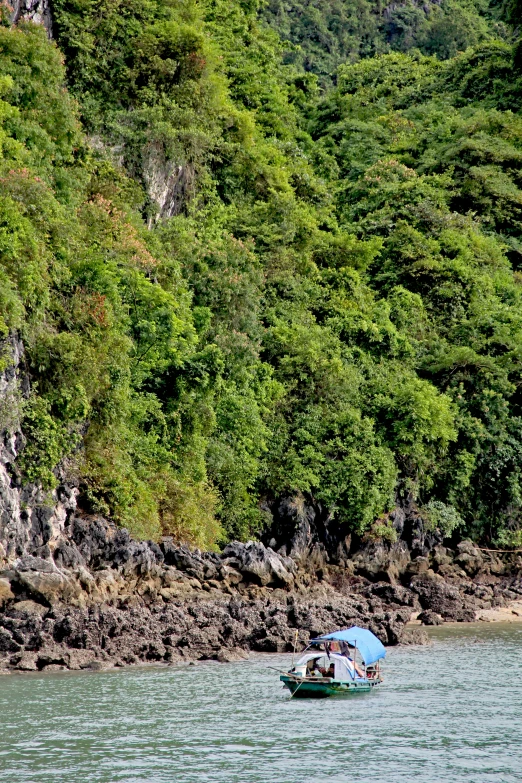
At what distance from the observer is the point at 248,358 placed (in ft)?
121

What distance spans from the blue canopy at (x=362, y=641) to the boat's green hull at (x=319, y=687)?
0.53 metres

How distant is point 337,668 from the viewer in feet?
73.7

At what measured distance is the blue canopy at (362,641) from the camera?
22516 millimetres

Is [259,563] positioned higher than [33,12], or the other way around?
[33,12]

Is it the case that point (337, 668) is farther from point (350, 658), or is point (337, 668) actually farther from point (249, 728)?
point (249, 728)

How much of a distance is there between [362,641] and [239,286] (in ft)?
58.9

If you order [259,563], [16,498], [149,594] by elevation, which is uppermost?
[16,498]

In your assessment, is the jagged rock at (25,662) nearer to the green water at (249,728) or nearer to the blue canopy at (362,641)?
the green water at (249,728)

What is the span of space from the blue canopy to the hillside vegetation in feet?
29.4

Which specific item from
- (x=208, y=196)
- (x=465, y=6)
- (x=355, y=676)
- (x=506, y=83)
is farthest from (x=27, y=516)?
(x=465, y=6)

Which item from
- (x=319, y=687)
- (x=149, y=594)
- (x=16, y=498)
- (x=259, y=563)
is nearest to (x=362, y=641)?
(x=319, y=687)

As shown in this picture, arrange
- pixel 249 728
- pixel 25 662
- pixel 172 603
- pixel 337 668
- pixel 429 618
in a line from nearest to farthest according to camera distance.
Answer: pixel 249 728
pixel 25 662
pixel 337 668
pixel 172 603
pixel 429 618

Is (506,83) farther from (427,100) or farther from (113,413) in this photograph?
(113,413)

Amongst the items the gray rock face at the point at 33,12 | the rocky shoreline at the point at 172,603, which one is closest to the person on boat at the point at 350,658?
the rocky shoreline at the point at 172,603
